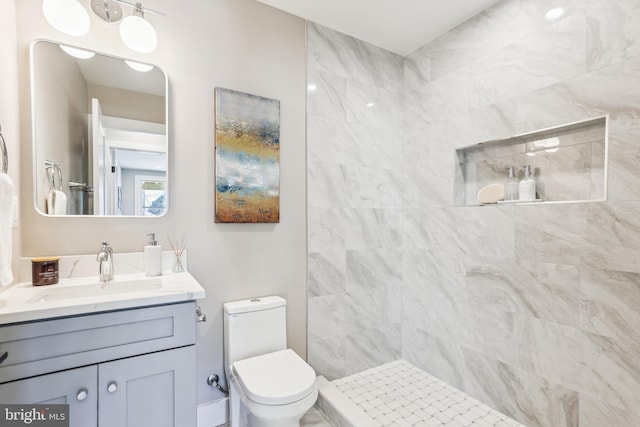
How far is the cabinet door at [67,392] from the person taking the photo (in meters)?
0.96

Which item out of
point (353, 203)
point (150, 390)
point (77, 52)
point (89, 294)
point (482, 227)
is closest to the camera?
point (150, 390)

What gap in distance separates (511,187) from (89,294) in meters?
2.38

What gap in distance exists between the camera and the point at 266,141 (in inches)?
76.2

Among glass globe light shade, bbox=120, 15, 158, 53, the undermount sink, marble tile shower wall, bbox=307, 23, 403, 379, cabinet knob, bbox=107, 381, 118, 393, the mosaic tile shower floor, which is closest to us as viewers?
cabinet knob, bbox=107, 381, 118, 393

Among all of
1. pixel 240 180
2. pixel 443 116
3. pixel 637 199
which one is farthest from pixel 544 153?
pixel 240 180

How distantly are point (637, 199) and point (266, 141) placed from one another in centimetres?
191

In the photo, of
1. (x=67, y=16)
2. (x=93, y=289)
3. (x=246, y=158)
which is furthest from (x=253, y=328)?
(x=67, y=16)

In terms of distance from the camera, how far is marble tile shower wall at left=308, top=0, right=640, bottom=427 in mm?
1426

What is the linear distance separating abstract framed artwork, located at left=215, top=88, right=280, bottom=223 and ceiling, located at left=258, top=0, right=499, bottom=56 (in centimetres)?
68

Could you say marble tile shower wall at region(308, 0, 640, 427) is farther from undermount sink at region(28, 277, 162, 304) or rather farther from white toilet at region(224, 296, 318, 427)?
undermount sink at region(28, 277, 162, 304)

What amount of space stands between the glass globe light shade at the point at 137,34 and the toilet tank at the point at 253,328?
1.47 m

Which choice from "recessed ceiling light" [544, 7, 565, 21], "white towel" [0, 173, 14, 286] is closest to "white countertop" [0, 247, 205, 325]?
"white towel" [0, 173, 14, 286]

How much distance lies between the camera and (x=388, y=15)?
205 cm

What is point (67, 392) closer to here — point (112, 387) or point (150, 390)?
point (112, 387)
